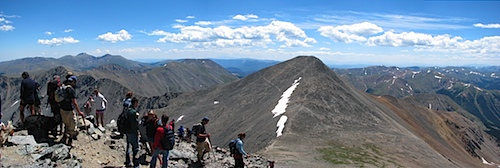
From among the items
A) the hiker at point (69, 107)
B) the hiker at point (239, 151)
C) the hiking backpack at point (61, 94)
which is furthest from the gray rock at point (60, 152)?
the hiker at point (239, 151)

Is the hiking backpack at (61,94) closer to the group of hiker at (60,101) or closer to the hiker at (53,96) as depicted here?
the group of hiker at (60,101)

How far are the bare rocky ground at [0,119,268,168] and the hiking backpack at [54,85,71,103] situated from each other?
262 centimetres

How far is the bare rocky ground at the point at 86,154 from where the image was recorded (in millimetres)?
17969

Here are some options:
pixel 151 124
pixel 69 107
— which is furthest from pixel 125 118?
pixel 69 107

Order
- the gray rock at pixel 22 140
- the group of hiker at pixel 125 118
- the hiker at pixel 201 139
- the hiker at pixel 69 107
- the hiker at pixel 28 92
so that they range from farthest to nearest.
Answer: the hiker at pixel 201 139 → the hiker at pixel 28 92 → the gray rock at pixel 22 140 → the hiker at pixel 69 107 → the group of hiker at pixel 125 118

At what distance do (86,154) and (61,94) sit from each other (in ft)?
13.6

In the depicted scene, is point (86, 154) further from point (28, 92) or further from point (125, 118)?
point (28, 92)

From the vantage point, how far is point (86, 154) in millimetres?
20391

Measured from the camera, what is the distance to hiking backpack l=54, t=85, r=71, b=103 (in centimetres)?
1778

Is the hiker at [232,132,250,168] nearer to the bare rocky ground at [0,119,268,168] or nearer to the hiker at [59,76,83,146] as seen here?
the bare rocky ground at [0,119,268,168]

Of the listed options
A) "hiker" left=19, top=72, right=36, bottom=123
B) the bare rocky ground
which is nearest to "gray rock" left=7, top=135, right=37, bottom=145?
the bare rocky ground

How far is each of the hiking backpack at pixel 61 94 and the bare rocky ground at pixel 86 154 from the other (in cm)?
262

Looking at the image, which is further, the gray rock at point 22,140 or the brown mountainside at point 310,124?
the brown mountainside at point 310,124

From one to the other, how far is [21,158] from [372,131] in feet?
183
